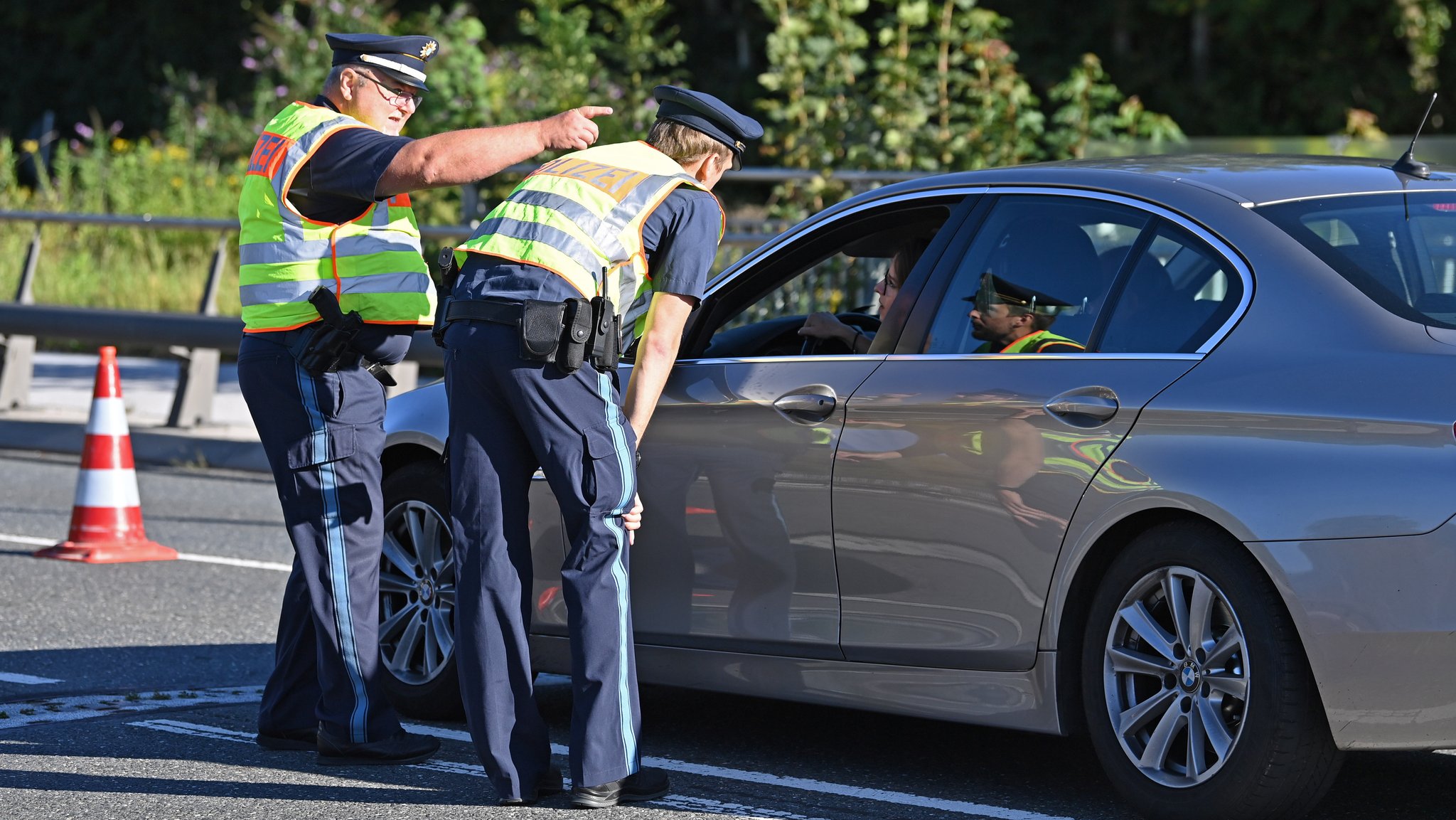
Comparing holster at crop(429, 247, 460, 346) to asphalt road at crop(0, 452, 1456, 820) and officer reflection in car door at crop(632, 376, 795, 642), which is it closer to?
officer reflection in car door at crop(632, 376, 795, 642)

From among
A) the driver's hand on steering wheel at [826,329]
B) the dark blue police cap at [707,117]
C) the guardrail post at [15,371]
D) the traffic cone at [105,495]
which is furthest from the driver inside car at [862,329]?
the guardrail post at [15,371]

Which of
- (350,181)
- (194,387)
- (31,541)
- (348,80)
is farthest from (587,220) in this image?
(194,387)

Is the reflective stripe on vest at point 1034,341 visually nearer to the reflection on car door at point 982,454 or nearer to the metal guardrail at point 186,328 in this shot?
the reflection on car door at point 982,454

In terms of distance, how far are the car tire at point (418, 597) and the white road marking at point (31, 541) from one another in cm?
376

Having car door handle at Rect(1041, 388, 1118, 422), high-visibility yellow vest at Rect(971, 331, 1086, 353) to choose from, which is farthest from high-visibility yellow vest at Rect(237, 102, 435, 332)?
car door handle at Rect(1041, 388, 1118, 422)

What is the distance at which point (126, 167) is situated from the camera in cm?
1944

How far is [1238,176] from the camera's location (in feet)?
15.3

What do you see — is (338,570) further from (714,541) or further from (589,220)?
(589,220)

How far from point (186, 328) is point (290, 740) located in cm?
724

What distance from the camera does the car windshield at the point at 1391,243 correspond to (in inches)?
165

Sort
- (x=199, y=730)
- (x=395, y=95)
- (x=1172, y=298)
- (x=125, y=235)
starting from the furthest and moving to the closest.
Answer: (x=125, y=235), (x=199, y=730), (x=395, y=95), (x=1172, y=298)

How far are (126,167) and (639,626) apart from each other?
1549 cm

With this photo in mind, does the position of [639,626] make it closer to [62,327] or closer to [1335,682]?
[1335,682]

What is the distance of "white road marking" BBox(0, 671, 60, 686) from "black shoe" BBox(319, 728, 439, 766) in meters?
1.43
